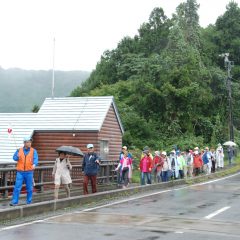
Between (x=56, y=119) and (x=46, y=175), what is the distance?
219 inches

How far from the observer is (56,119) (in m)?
24.0

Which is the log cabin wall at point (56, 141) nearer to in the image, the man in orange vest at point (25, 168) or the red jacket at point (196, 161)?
the red jacket at point (196, 161)

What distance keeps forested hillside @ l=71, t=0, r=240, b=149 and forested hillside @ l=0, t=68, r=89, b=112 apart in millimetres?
18629

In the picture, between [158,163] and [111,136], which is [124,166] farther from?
[111,136]

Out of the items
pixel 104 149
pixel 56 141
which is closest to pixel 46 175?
pixel 56 141

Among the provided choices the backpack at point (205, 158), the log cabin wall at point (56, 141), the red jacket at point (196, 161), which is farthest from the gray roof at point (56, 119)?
the backpack at point (205, 158)

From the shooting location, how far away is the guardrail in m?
14.7

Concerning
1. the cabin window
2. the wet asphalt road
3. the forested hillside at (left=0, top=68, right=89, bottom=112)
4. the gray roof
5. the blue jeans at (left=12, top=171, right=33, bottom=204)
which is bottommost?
the wet asphalt road

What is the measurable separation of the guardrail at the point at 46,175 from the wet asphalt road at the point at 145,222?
3.09 meters

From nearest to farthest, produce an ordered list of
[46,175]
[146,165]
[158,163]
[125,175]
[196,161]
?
1. [125,175]
2. [46,175]
3. [146,165]
4. [158,163]
5. [196,161]

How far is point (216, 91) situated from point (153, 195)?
3295cm

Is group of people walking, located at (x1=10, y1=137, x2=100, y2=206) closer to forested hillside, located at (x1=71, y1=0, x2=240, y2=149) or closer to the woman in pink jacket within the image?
the woman in pink jacket

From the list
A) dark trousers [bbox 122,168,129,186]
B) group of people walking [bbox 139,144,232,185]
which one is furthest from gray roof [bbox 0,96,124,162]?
dark trousers [bbox 122,168,129,186]

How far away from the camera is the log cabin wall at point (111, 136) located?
23.3 m
